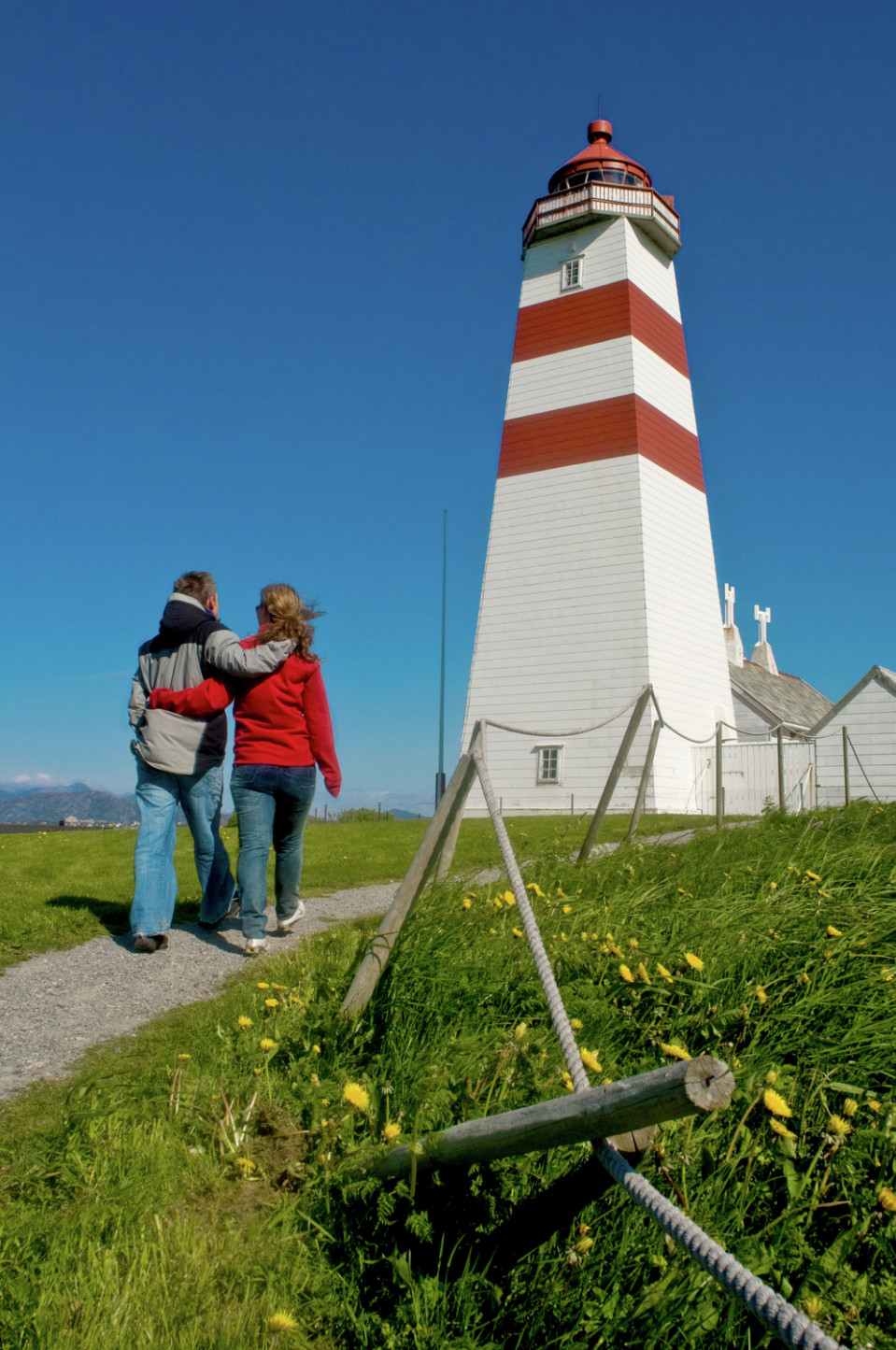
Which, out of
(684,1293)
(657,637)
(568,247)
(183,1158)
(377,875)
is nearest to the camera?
(684,1293)

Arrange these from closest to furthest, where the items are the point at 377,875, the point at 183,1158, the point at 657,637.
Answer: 1. the point at 183,1158
2. the point at 377,875
3. the point at 657,637

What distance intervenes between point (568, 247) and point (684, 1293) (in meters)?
23.8

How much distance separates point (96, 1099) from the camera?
313 centimetres

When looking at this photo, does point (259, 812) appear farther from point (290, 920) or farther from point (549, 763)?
point (549, 763)

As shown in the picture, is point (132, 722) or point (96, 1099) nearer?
point (96, 1099)

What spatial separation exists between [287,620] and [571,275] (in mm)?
19503

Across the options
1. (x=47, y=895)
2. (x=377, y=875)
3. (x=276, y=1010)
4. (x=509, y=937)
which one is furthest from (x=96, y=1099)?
(x=377, y=875)

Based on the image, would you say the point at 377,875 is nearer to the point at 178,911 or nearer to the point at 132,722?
the point at 178,911

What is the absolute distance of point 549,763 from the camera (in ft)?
66.9

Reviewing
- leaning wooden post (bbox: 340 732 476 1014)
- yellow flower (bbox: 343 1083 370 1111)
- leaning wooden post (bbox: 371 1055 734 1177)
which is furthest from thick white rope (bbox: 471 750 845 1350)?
leaning wooden post (bbox: 340 732 476 1014)

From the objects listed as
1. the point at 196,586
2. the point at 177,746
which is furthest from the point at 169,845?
the point at 196,586

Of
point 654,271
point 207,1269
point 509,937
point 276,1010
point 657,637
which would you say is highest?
point 654,271

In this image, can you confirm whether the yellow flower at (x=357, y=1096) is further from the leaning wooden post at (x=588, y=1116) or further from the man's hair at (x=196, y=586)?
the man's hair at (x=196, y=586)

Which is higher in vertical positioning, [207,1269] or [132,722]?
[132,722]
